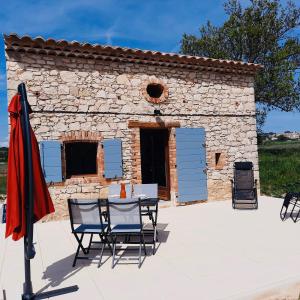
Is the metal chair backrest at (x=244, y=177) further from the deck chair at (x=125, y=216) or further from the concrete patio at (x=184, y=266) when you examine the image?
the deck chair at (x=125, y=216)

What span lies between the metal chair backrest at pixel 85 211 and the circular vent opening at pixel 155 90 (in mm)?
5119

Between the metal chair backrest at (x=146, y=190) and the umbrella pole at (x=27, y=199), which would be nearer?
the umbrella pole at (x=27, y=199)

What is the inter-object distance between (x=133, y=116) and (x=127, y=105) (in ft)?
1.07

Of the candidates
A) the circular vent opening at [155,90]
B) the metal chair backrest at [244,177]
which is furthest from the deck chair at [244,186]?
the circular vent opening at [155,90]

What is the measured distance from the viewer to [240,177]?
877cm

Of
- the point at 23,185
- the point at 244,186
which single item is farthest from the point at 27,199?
the point at 244,186

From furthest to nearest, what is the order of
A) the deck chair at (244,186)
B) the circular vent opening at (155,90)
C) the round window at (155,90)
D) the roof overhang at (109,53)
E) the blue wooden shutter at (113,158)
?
1. the circular vent opening at (155,90)
2. the round window at (155,90)
3. the deck chair at (244,186)
4. the blue wooden shutter at (113,158)
5. the roof overhang at (109,53)

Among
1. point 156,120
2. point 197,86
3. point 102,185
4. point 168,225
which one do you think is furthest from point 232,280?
point 197,86

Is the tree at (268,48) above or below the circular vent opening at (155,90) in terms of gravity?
above

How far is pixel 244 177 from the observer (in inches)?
344

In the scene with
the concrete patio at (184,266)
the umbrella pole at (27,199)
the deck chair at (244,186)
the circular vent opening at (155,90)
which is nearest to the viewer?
the umbrella pole at (27,199)

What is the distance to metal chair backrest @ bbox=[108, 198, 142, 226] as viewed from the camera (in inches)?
172

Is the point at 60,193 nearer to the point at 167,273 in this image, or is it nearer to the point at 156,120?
the point at 156,120

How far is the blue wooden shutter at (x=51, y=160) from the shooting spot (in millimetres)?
7352
